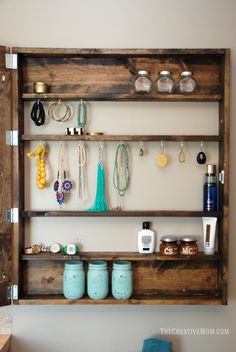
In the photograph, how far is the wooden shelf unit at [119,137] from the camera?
1.77 meters

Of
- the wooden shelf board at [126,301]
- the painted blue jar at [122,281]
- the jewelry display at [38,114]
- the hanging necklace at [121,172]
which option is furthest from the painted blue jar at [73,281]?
the jewelry display at [38,114]

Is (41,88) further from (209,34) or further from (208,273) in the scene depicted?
(208,273)

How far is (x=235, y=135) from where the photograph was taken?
1.89 meters

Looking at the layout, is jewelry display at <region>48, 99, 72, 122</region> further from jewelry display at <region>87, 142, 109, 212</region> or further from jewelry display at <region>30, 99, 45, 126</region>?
jewelry display at <region>87, 142, 109, 212</region>

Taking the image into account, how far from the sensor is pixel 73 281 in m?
1.78

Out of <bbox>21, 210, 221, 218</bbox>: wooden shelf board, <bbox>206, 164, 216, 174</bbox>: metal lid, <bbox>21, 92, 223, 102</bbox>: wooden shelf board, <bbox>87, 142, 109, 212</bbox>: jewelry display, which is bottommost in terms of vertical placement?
<bbox>21, 210, 221, 218</bbox>: wooden shelf board

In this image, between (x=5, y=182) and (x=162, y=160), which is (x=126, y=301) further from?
(x=5, y=182)

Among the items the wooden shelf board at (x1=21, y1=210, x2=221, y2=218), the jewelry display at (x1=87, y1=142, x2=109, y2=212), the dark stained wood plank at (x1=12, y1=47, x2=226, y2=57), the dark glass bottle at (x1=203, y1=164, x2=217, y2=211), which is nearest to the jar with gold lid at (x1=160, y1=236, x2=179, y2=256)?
the wooden shelf board at (x1=21, y1=210, x2=221, y2=218)

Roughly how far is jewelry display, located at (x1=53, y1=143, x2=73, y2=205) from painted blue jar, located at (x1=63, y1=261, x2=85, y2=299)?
1.07 ft

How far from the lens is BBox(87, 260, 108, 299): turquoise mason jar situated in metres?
1.78

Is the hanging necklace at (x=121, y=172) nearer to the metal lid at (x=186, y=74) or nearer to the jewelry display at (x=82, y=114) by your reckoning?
the jewelry display at (x=82, y=114)

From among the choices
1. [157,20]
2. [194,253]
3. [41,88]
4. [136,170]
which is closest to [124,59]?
[157,20]

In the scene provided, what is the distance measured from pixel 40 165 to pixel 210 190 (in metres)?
0.85

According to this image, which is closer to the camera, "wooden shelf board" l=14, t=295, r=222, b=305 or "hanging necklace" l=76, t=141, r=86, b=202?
"wooden shelf board" l=14, t=295, r=222, b=305
